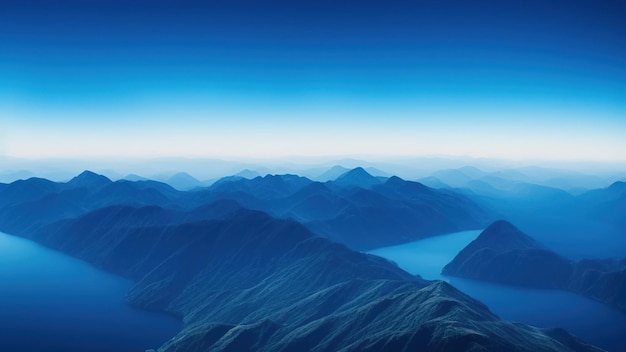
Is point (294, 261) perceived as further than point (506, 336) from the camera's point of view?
Yes

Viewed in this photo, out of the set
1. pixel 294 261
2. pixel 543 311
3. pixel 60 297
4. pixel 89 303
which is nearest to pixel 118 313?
pixel 89 303

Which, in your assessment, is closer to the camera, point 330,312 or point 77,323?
point 330,312

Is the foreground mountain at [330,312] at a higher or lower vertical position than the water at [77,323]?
higher

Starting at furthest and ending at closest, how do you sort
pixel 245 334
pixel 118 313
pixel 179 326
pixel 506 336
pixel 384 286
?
pixel 118 313, pixel 179 326, pixel 384 286, pixel 245 334, pixel 506 336

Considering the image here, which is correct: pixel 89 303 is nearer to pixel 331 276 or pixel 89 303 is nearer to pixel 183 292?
pixel 183 292

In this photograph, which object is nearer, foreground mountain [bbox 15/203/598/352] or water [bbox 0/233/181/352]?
foreground mountain [bbox 15/203/598/352]

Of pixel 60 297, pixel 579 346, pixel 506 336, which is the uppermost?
pixel 506 336

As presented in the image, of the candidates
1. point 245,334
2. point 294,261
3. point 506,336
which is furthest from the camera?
point 294,261

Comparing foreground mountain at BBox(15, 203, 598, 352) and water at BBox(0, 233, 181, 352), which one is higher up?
foreground mountain at BBox(15, 203, 598, 352)

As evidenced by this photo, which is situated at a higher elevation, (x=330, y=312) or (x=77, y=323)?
(x=330, y=312)

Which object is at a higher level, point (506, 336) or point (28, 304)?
point (506, 336)

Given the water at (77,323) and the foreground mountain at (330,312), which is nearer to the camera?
the foreground mountain at (330,312)
